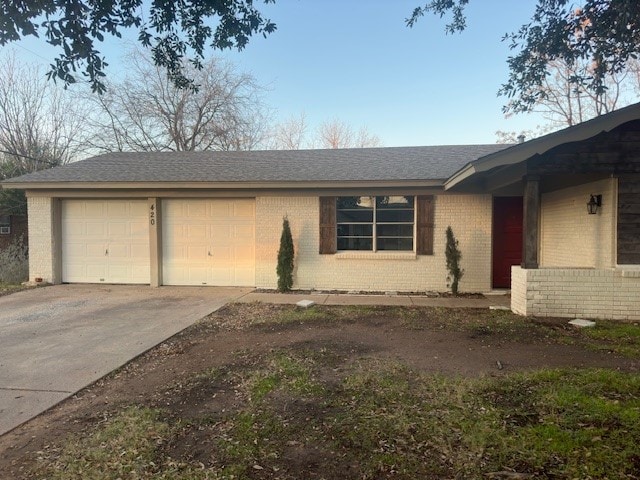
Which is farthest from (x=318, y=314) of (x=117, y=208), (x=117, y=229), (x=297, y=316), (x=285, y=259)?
(x=117, y=208)

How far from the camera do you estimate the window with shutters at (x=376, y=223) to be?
9656mm

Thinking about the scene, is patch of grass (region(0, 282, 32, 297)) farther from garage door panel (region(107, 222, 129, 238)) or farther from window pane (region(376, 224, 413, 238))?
window pane (region(376, 224, 413, 238))

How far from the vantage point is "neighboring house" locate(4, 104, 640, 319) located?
927cm

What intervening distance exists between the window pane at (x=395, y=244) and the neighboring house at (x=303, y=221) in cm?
2

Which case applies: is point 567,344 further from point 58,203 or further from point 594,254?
point 58,203

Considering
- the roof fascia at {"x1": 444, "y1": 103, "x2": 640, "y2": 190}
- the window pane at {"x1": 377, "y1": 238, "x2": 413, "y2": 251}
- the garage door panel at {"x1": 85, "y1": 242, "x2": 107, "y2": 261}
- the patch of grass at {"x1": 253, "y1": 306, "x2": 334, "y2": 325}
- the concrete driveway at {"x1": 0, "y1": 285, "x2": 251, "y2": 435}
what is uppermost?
the roof fascia at {"x1": 444, "y1": 103, "x2": 640, "y2": 190}

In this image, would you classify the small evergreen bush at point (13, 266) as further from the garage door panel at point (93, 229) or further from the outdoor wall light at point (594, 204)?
the outdoor wall light at point (594, 204)

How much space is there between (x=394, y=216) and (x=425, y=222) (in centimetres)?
76

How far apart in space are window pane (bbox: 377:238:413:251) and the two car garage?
10.8ft

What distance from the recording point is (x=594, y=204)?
699 centimetres

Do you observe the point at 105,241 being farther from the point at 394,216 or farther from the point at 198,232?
the point at 394,216

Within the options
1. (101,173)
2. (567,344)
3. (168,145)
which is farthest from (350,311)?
(168,145)

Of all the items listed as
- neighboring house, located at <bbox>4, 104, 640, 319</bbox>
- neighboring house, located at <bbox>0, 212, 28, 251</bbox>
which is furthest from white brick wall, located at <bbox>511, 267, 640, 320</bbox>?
neighboring house, located at <bbox>0, 212, 28, 251</bbox>

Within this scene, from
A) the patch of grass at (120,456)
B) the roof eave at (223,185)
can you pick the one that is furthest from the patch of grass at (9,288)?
the patch of grass at (120,456)
